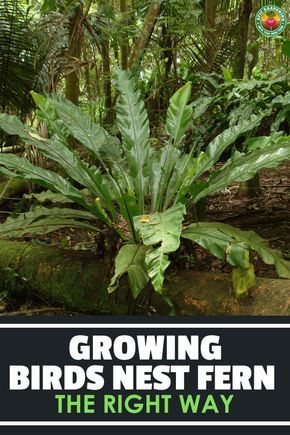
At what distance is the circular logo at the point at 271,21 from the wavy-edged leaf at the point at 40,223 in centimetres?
207

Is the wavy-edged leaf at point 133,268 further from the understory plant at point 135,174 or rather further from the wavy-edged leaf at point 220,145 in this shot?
the wavy-edged leaf at point 220,145

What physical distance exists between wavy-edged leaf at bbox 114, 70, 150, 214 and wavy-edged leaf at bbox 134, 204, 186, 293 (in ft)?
1.42

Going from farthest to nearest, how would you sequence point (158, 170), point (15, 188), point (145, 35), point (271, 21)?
1. point (15, 188)
2. point (145, 35)
3. point (271, 21)
4. point (158, 170)

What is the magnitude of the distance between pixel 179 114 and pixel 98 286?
1.05 meters

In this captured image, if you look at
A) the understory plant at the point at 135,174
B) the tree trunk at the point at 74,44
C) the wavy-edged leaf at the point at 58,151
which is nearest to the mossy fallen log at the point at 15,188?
the tree trunk at the point at 74,44

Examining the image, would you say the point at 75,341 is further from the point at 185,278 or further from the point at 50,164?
the point at 50,164

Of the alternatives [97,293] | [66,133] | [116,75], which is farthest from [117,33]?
[97,293]

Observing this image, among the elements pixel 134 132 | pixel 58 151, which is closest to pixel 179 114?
pixel 134 132

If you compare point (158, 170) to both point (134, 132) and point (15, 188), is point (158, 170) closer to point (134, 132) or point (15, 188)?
point (134, 132)

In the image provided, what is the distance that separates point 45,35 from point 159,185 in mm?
2616

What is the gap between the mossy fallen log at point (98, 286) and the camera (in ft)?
7.09

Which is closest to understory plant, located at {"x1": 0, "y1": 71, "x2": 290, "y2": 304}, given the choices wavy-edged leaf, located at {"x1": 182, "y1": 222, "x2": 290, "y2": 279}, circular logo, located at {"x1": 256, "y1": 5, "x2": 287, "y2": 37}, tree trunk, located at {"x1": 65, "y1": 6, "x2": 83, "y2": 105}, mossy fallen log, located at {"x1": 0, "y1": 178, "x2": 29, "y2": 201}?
wavy-edged leaf, located at {"x1": 182, "y1": 222, "x2": 290, "y2": 279}

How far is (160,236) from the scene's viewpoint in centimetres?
195

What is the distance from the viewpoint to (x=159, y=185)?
2.70m
